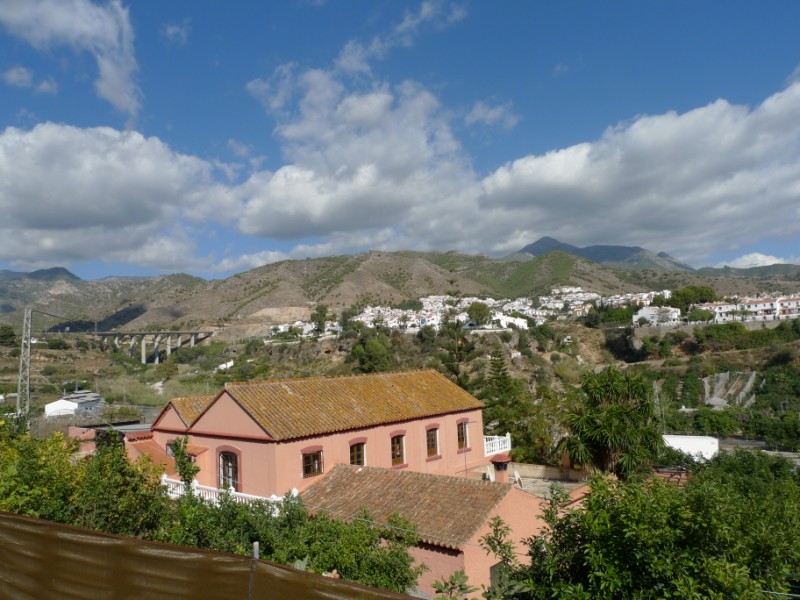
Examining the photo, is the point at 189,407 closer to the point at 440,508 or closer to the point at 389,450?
the point at 389,450

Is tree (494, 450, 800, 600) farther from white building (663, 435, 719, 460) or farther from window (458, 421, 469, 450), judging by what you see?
white building (663, 435, 719, 460)

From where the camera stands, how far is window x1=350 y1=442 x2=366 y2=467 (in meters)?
15.2

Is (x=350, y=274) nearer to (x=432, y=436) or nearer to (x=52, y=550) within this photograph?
(x=432, y=436)

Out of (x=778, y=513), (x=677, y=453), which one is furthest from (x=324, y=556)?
(x=677, y=453)

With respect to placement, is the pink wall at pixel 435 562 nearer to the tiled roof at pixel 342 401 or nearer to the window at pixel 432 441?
the tiled roof at pixel 342 401

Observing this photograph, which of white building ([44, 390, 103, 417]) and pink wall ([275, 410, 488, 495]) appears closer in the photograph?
pink wall ([275, 410, 488, 495])

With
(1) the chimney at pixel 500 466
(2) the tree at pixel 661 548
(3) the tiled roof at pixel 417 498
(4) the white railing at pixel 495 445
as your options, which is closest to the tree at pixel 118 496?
(3) the tiled roof at pixel 417 498

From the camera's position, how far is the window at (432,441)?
17.3 m

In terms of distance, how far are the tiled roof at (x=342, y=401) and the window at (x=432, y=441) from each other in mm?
608


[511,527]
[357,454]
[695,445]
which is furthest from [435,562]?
[695,445]

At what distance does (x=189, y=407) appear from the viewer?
17.2m

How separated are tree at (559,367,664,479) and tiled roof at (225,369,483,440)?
13.6ft

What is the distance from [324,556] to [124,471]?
3277 millimetres

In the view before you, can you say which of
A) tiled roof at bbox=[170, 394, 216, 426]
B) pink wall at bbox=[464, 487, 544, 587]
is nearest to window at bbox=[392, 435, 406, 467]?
tiled roof at bbox=[170, 394, 216, 426]
